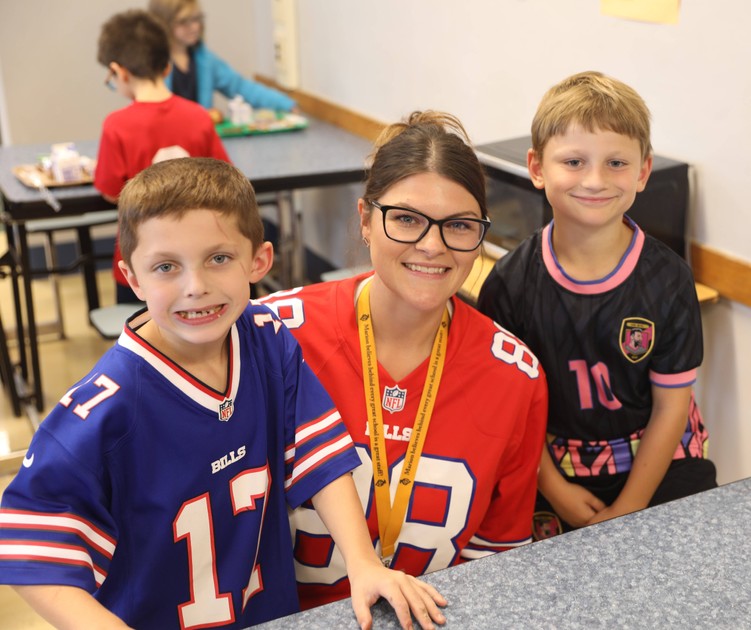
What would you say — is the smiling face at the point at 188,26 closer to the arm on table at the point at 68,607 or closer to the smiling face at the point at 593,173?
the smiling face at the point at 593,173

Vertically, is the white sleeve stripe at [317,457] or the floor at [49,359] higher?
the white sleeve stripe at [317,457]

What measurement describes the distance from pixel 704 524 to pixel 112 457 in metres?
0.74

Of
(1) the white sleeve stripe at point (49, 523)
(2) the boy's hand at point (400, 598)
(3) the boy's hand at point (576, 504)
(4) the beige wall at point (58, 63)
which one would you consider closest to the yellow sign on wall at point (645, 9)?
(3) the boy's hand at point (576, 504)

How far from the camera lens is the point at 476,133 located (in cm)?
306

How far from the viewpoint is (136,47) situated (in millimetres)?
3057

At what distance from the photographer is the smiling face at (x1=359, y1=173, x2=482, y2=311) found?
1.37 m

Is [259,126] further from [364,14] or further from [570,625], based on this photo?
[570,625]

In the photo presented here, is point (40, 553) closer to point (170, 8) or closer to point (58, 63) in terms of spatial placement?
point (170, 8)

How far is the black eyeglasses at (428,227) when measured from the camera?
137 cm

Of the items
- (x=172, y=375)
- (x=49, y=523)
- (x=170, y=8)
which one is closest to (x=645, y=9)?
(x=172, y=375)

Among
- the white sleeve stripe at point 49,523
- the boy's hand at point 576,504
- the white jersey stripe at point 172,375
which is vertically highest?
the white jersey stripe at point 172,375

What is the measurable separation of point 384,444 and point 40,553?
59cm

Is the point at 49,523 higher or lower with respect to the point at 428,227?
lower

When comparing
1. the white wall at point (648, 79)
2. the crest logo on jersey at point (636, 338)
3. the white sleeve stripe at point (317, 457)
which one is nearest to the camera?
the white sleeve stripe at point (317, 457)
